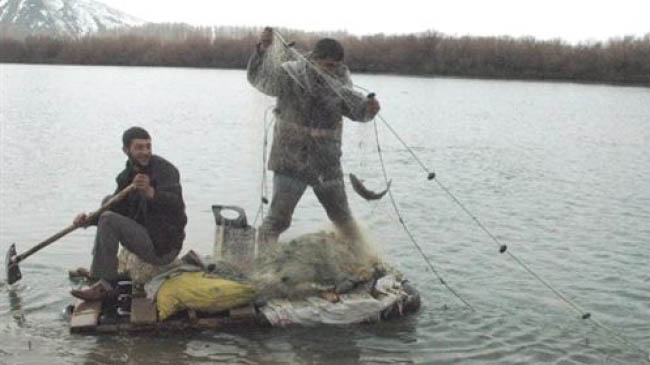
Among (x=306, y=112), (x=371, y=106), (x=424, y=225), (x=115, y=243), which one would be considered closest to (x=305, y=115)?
(x=306, y=112)

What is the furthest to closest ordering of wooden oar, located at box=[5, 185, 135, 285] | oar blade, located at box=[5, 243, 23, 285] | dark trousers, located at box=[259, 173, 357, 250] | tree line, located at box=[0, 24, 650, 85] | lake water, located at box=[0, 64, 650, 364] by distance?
tree line, located at box=[0, 24, 650, 85], dark trousers, located at box=[259, 173, 357, 250], oar blade, located at box=[5, 243, 23, 285], wooden oar, located at box=[5, 185, 135, 285], lake water, located at box=[0, 64, 650, 364]

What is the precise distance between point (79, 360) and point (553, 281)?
5131 millimetres

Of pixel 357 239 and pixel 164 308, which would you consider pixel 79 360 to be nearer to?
pixel 164 308

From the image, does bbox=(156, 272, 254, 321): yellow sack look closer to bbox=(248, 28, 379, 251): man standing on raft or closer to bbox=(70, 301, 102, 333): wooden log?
bbox=(70, 301, 102, 333): wooden log

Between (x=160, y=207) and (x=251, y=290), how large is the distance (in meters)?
1.05

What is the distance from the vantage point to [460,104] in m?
36.2

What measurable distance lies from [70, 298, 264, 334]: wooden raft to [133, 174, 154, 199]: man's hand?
0.95 metres

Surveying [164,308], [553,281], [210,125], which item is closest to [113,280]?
[164,308]

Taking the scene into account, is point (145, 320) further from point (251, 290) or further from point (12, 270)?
point (12, 270)

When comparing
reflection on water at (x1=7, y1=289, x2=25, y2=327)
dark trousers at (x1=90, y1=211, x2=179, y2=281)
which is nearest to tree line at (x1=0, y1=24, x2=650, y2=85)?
reflection on water at (x1=7, y1=289, x2=25, y2=327)

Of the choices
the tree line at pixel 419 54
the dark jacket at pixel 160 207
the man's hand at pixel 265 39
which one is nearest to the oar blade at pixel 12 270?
Answer: the dark jacket at pixel 160 207

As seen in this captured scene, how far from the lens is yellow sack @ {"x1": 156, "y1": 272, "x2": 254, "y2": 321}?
625cm

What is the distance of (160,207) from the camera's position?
20.7 feet

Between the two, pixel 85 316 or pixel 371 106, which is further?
pixel 371 106
